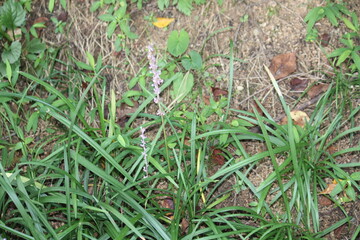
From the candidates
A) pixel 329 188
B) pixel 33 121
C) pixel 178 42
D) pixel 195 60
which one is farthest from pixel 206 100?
pixel 33 121

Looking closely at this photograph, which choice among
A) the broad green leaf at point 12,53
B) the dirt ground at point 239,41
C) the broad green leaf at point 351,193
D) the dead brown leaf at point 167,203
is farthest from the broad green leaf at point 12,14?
the broad green leaf at point 351,193

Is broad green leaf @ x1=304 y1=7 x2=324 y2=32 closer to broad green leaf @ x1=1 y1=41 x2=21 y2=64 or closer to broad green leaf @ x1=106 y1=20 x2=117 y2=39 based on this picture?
broad green leaf @ x1=106 y1=20 x2=117 y2=39

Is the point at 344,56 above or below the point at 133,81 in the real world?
above

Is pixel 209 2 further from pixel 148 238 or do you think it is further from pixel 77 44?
→ pixel 148 238

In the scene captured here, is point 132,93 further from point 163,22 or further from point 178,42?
point 163,22

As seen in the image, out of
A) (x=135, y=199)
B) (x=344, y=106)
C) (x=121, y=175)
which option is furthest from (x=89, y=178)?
(x=344, y=106)

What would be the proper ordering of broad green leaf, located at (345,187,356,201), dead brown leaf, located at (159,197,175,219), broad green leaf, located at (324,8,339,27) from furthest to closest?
broad green leaf, located at (324,8,339,27), dead brown leaf, located at (159,197,175,219), broad green leaf, located at (345,187,356,201)

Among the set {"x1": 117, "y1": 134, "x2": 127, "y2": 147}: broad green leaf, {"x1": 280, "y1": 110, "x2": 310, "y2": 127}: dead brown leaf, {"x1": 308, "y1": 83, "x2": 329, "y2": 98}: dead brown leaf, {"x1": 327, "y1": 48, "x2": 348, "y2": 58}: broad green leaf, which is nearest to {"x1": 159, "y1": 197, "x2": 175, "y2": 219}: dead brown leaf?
{"x1": 117, "y1": 134, "x2": 127, "y2": 147}: broad green leaf
